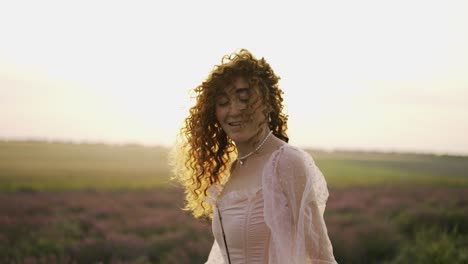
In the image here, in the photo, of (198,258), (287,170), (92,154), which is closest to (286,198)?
(287,170)

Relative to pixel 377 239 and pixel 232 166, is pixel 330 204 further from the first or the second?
pixel 232 166

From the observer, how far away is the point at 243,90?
2172 mm

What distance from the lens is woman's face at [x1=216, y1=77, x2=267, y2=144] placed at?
84.9 inches

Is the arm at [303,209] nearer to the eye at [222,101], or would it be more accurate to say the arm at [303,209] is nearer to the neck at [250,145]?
the neck at [250,145]

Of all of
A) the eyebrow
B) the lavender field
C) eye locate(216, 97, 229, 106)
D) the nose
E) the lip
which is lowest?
the lavender field

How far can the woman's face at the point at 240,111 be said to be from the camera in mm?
2156

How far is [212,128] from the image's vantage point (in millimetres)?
2584

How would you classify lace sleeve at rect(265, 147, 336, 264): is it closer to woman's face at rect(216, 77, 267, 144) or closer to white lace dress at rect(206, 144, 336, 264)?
white lace dress at rect(206, 144, 336, 264)

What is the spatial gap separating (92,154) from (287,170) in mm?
24359

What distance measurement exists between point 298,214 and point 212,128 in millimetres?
756

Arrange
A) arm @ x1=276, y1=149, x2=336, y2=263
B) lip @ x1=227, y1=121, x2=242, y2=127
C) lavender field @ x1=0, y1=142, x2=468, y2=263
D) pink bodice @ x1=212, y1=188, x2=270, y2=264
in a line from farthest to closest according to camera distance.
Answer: lavender field @ x1=0, y1=142, x2=468, y2=263, lip @ x1=227, y1=121, x2=242, y2=127, pink bodice @ x1=212, y1=188, x2=270, y2=264, arm @ x1=276, y1=149, x2=336, y2=263

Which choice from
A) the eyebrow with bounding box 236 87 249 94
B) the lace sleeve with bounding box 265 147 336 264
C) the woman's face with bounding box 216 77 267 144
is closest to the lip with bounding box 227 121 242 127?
the woman's face with bounding box 216 77 267 144

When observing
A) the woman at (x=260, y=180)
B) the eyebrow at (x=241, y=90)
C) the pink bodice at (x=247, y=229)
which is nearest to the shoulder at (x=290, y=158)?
the woman at (x=260, y=180)

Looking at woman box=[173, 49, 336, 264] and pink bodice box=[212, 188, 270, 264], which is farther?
pink bodice box=[212, 188, 270, 264]
